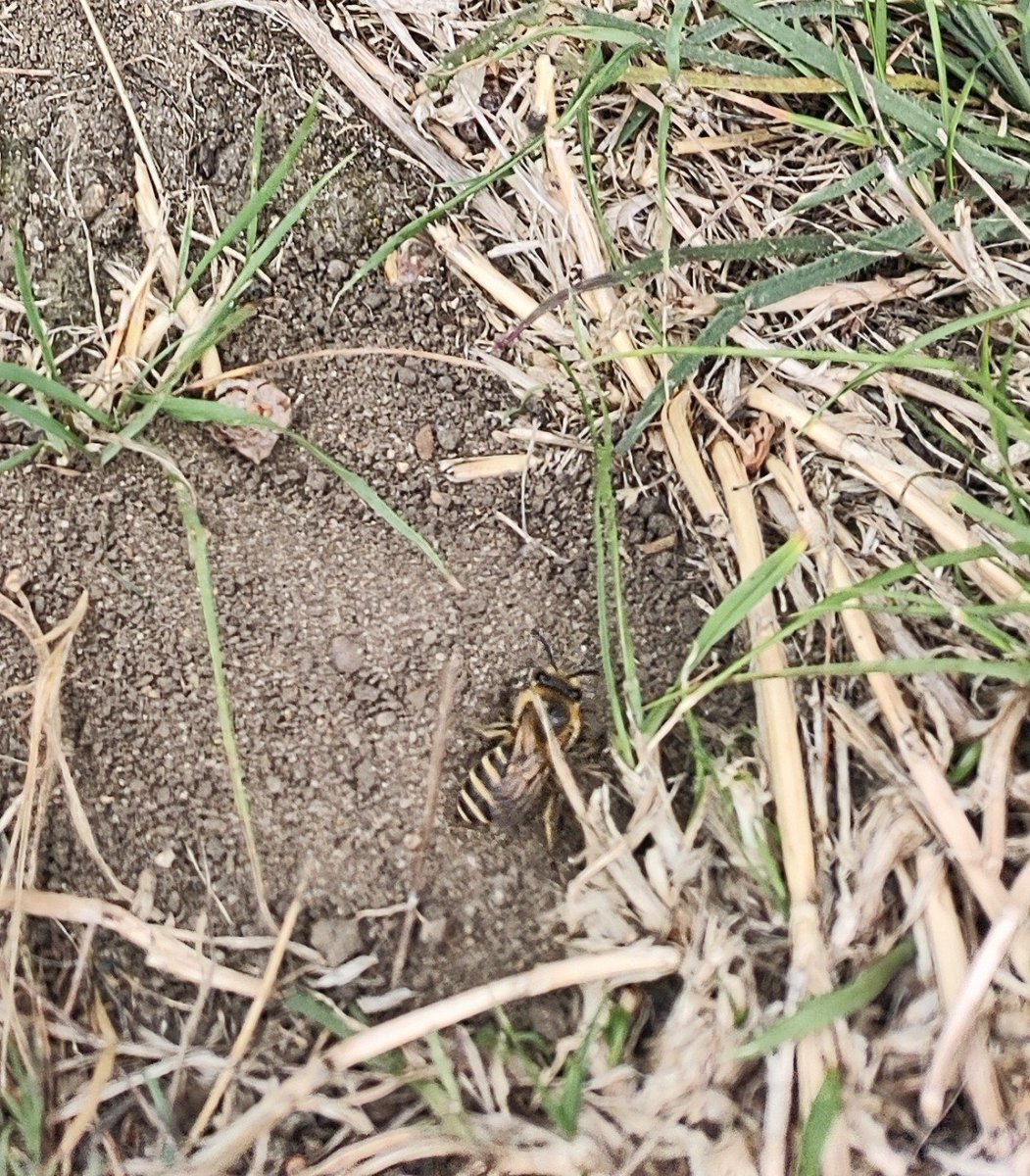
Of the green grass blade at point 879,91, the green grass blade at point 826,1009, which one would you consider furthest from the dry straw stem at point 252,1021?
the green grass blade at point 879,91

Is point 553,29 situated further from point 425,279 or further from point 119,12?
point 119,12

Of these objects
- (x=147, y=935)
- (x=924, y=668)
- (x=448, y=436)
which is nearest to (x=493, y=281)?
(x=448, y=436)

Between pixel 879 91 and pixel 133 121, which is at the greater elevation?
pixel 879 91

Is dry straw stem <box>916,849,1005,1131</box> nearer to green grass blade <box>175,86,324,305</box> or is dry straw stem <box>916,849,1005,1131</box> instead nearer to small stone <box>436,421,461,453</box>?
small stone <box>436,421,461,453</box>

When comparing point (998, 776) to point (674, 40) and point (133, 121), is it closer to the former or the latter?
point (674, 40)

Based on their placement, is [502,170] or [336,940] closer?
[336,940]

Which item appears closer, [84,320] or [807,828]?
[807,828]

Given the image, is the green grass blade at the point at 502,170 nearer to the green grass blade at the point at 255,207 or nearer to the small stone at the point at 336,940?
the green grass blade at the point at 255,207

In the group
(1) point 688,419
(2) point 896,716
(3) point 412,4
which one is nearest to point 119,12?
(3) point 412,4
